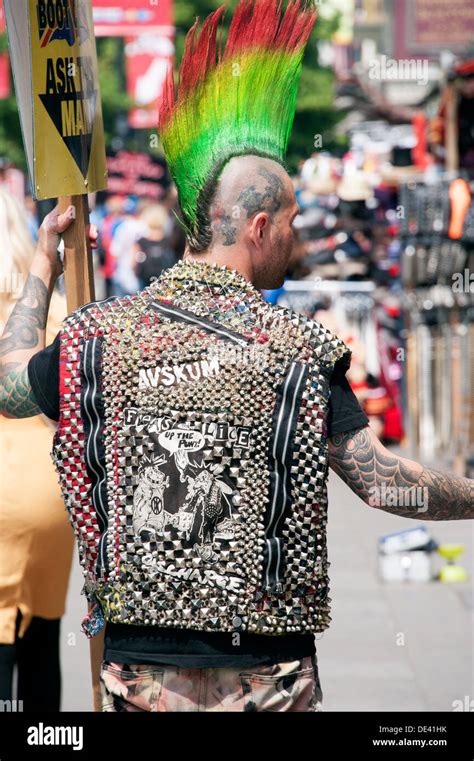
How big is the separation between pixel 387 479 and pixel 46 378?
0.73 meters

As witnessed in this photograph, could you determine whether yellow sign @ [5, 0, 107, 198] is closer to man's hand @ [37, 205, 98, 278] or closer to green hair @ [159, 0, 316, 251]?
man's hand @ [37, 205, 98, 278]

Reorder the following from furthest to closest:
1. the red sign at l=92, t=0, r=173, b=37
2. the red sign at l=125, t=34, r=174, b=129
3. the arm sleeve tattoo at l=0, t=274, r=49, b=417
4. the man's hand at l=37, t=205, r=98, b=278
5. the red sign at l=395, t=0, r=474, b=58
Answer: the red sign at l=395, t=0, r=474, b=58 < the red sign at l=125, t=34, r=174, b=129 < the red sign at l=92, t=0, r=173, b=37 < the man's hand at l=37, t=205, r=98, b=278 < the arm sleeve tattoo at l=0, t=274, r=49, b=417

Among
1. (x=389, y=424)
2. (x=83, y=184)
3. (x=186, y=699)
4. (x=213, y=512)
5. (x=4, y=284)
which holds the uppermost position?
(x=83, y=184)

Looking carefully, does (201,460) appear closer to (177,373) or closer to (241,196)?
(177,373)

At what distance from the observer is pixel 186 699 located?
2.57m

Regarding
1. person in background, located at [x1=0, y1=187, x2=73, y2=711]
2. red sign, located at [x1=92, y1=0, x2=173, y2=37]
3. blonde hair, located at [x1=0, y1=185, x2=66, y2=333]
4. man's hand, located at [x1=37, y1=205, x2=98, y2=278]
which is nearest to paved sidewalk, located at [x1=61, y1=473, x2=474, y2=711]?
person in background, located at [x1=0, y1=187, x2=73, y2=711]

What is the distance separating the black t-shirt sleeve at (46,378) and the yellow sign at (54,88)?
0.57 metres

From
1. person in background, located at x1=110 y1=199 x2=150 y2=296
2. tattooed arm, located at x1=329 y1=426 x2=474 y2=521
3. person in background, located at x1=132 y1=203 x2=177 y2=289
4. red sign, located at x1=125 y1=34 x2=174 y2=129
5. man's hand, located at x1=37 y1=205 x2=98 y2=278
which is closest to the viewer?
tattooed arm, located at x1=329 y1=426 x2=474 y2=521

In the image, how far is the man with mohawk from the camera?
253 cm

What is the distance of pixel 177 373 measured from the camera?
2561 mm

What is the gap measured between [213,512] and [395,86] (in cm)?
5368

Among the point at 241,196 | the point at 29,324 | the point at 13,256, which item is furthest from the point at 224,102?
the point at 13,256
